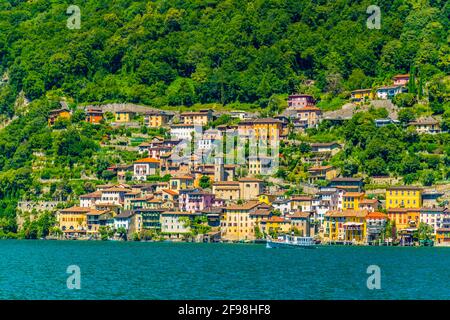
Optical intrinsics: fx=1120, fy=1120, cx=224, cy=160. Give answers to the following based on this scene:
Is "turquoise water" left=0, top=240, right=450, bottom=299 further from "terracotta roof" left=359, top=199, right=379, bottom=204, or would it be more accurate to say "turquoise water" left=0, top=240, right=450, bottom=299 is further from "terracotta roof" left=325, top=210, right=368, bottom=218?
"terracotta roof" left=359, top=199, right=379, bottom=204

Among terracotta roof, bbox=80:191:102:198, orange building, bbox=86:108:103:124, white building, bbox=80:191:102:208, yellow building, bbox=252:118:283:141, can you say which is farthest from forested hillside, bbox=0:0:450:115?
white building, bbox=80:191:102:208

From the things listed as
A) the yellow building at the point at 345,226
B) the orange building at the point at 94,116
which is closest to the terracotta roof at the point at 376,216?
the yellow building at the point at 345,226

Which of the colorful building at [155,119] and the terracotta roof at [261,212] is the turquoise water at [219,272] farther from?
the colorful building at [155,119]

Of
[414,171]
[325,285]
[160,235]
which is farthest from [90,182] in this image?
[325,285]

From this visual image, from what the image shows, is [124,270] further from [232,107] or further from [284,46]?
[284,46]

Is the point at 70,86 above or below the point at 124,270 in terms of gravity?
above

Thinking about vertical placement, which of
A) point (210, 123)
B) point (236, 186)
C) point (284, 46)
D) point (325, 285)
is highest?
point (284, 46)

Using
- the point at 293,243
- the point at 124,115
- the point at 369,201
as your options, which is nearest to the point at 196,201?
the point at 293,243
